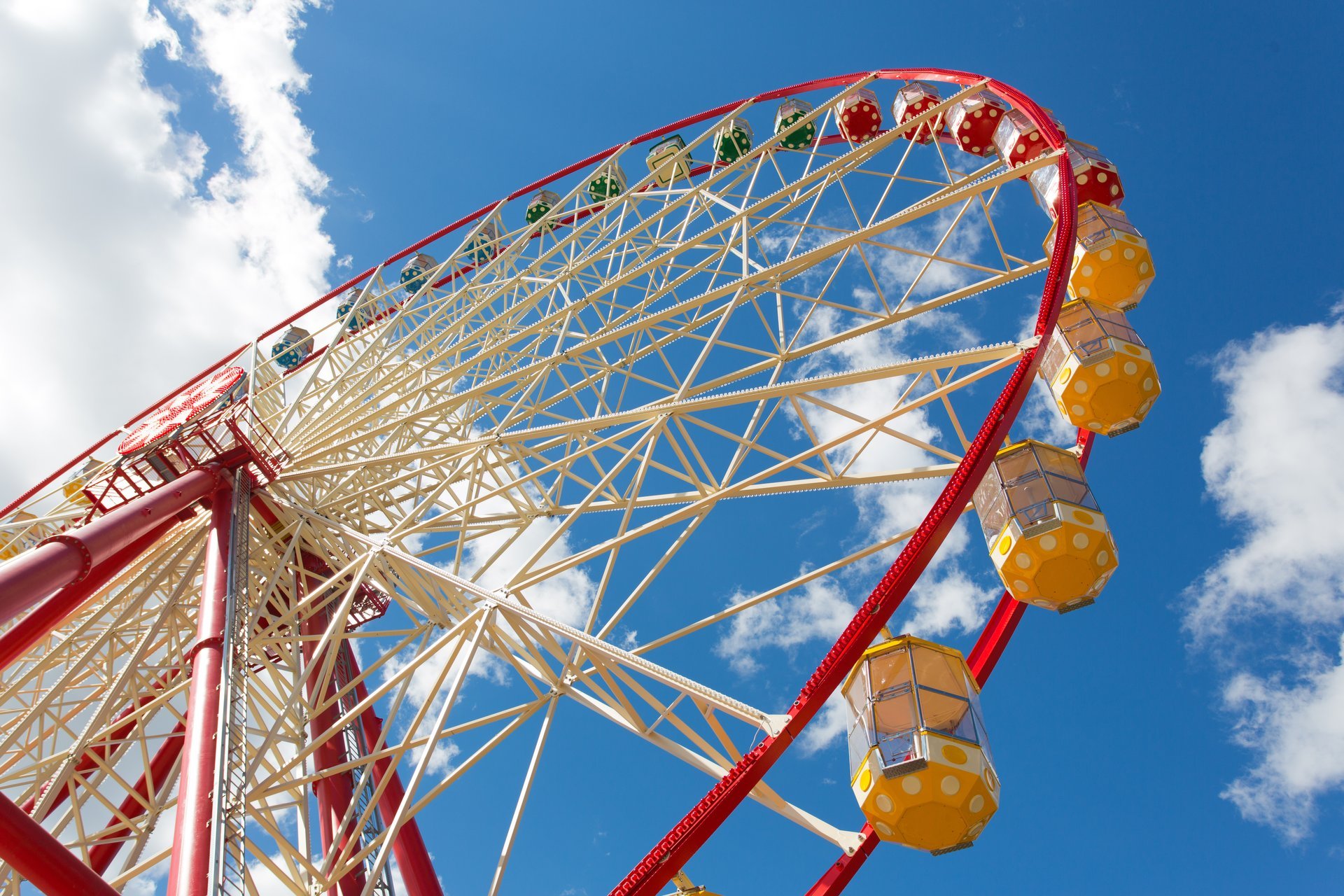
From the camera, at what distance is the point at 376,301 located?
18375 millimetres

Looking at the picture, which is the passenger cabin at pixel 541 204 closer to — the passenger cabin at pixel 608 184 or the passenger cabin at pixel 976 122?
the passenger cabin at pixel 608 184

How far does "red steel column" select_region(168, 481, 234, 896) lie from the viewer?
6.59 meters

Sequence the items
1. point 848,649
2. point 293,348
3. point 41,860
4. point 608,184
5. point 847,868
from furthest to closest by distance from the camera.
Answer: point 293,348, point 608,184, point 847,868, point 848,649, point 41,860

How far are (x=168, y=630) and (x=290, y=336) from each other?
413 inches

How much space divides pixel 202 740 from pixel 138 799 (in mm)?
3798

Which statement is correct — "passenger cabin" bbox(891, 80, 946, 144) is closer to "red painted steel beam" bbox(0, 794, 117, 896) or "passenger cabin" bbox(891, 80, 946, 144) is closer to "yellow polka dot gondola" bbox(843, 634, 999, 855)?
"yellow polka dot gondola" bbox(843, 634, 999, 855)

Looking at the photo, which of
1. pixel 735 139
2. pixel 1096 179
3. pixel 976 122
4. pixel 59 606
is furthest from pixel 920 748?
pixel 735 139

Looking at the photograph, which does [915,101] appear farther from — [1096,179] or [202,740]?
[202,740]

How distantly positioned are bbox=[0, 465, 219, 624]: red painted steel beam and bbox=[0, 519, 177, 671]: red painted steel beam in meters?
0.18

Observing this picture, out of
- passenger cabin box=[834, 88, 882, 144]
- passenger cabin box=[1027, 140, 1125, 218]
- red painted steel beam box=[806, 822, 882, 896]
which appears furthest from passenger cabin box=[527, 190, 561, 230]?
red painted steel beam box=[806, 822, 882, 896]

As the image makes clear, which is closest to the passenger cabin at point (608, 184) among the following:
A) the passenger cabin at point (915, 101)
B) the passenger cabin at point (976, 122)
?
the passenger cabin at point (915, 101)

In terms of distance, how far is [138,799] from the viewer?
10.4 meters

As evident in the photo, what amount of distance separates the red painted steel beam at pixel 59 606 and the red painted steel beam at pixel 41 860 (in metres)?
3.29

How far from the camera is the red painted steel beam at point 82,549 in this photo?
7660mm
